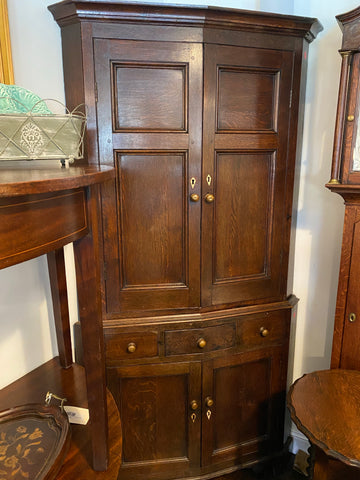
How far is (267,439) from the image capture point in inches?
72.3

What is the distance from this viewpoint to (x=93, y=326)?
88 centimetres

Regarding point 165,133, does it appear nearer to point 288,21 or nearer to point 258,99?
point 258,99

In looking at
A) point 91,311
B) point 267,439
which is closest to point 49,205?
point 91,311

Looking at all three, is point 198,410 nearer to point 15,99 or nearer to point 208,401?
point 208,401

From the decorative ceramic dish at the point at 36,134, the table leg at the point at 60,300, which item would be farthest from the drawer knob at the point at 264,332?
→ the decorative ceramic dish at the point at 36,134

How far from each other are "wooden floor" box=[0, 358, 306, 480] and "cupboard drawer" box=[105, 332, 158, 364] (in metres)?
0.19

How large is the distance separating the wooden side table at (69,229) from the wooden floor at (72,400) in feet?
0.11

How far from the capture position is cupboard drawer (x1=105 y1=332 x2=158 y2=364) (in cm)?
153

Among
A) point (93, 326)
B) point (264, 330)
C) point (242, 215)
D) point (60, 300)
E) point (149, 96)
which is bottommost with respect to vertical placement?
point (264, 330)

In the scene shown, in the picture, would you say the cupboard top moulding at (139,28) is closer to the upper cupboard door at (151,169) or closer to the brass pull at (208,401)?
the upper cupboard door at (151,169)

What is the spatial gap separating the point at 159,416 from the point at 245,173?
1.13m

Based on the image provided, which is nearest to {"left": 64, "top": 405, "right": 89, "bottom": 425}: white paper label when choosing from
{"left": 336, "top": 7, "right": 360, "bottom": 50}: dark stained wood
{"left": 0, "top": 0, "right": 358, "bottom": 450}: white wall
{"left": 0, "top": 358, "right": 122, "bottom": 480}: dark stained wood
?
{"left": 0, "top": 358, "right": 122, "bottom": 480}: dark stained wood

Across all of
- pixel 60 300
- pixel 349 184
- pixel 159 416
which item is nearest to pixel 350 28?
pixel 349 184

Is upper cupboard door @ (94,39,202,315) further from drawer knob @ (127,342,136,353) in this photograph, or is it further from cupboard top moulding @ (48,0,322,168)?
drawer knob @ (127,342,136,353)
